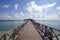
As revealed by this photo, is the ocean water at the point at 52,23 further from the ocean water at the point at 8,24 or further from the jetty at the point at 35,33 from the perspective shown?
the ocean water at the point at 8,24

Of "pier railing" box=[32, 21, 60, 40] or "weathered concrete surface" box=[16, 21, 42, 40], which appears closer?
"pier railing" box=[32, 21, 60, 40]

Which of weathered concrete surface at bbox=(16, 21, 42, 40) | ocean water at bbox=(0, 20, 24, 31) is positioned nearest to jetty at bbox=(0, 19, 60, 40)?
weathered concrete surface at bbox=(16, 21, 42, 40)

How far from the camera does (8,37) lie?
15.5 feet

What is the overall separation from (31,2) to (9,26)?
2.43ft

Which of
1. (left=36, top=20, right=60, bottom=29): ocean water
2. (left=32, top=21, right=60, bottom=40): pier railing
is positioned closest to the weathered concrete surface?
(left=32, top=21, right=60, bottom=40): pier railing

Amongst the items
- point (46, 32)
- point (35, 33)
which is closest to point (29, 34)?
point (35, 33)

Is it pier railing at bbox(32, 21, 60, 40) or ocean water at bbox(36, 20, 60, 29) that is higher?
ocean water at bbox(36, 20, 60, 29)

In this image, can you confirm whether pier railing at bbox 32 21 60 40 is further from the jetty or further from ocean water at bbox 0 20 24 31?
ocean water at bbox 0 20 24 31

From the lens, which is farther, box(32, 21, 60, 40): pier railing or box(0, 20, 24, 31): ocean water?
box(0, 20, 24, 31): ocean water

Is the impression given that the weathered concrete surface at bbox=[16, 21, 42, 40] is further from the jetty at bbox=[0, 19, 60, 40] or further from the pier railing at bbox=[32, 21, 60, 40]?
the pier railing at bbox=[32, 21, 60, 40]

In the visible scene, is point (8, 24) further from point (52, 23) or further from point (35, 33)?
point (52, 23)

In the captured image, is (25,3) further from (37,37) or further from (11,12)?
(37,37)

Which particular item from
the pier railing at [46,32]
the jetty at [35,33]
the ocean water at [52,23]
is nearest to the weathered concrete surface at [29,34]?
the jetty at [35,33]

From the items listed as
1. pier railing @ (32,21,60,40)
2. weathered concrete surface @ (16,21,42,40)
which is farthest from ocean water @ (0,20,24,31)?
pier railing @ (32,21,60,40)
